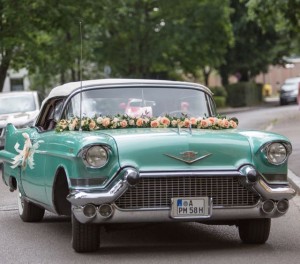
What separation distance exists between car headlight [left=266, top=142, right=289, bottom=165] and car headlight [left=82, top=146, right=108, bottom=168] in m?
1.36

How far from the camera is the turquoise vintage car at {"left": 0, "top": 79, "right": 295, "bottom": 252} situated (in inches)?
305

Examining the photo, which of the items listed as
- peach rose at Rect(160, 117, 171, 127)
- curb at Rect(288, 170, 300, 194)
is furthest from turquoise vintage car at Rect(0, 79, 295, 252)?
curb at Rect(288, 170, 300, 194)

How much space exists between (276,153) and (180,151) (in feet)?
2.76

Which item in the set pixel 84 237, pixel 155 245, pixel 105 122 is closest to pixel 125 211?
pixel 84 237

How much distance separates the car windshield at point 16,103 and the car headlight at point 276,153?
41.3 feet

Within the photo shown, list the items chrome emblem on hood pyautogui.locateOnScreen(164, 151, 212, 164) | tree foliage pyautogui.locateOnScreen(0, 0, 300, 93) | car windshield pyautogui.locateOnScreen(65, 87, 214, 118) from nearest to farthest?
chrome emblem on hood pyautogui.locateOnScreen(164, 151, 212, 164) < car windshield pyautogui.locateOnScreen(65, 87, 214, 118) < tree foliage pyautogui.locateOnScreen(0, 0, 300, 93)

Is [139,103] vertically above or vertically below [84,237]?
above

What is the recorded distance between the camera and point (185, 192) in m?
7.84

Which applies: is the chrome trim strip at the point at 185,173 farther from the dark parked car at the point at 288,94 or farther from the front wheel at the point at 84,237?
the dark parked car at the point at 288,94

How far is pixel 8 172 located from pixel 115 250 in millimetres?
2965

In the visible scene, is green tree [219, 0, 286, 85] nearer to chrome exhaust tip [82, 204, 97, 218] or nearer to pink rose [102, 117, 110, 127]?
pink rose [102, 117, 110, 127]

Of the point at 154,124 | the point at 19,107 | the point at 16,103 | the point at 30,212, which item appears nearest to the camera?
the point at 154,124

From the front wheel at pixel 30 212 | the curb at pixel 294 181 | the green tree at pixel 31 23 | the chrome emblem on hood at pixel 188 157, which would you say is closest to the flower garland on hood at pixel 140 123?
the chrome emblem on hood at pixel 188 157

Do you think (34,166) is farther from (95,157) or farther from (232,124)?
(232,124)
